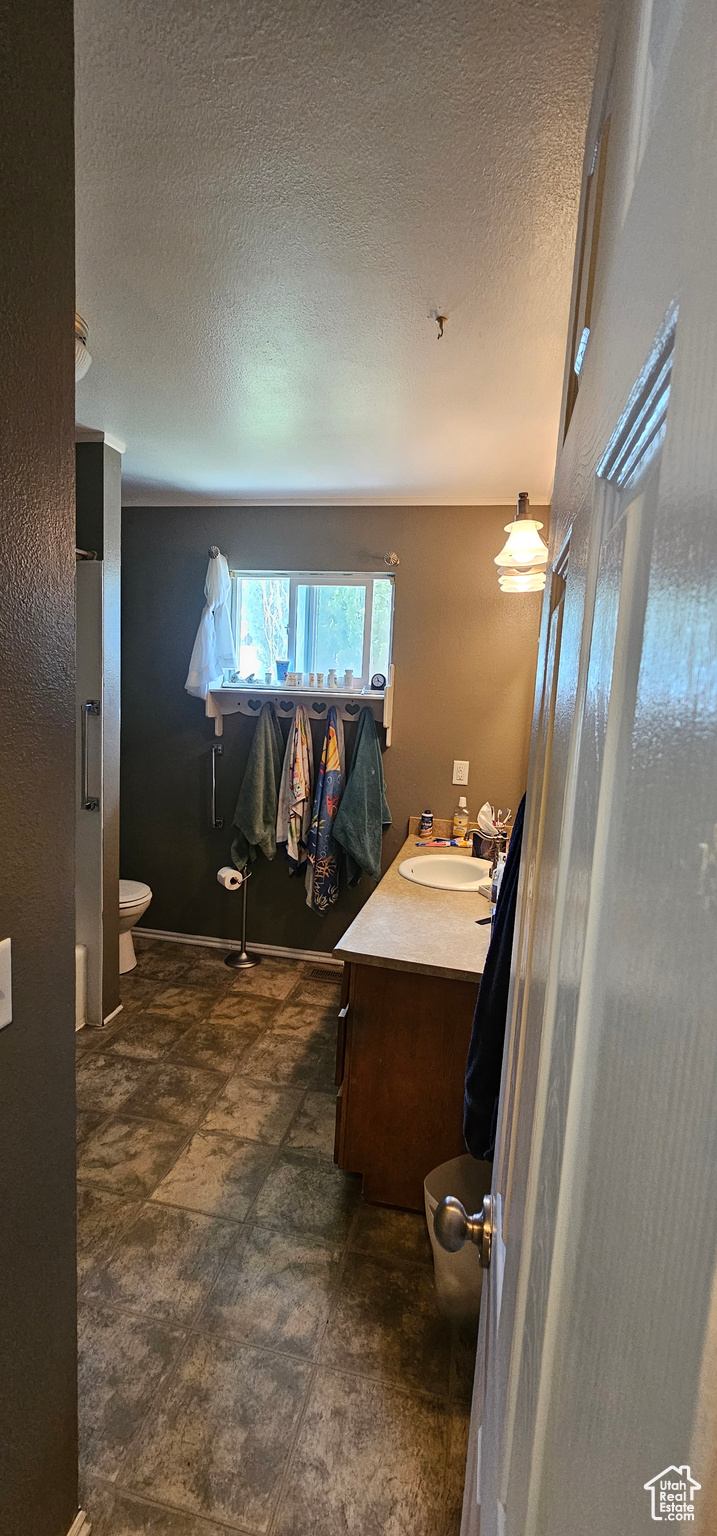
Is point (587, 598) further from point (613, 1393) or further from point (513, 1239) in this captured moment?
point (513, 1239)

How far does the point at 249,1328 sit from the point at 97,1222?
1.83 feet

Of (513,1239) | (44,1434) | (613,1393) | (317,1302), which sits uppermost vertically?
(613,1393)

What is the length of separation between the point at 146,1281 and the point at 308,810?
211 centimetres

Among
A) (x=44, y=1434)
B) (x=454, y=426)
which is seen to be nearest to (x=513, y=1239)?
(x=44, y=1434)

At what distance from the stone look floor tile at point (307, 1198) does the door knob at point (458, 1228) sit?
4.32 feet

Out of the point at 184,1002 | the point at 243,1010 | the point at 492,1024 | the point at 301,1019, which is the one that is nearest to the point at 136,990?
the point at 184,1002

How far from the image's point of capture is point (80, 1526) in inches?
46.4

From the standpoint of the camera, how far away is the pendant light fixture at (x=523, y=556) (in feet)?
7.10

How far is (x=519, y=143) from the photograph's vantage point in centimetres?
110

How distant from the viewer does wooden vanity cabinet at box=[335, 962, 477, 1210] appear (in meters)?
1.86

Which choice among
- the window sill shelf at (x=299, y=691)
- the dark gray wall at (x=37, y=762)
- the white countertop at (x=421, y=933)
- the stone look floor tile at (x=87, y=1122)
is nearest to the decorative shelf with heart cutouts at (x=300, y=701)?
the window sill shelf at (x=299, y=691)

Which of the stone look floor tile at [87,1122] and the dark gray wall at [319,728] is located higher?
the dark gray wall at [319,728]

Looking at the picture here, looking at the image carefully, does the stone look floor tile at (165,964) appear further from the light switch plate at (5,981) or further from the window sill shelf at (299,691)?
the light switch plate at (5,981)

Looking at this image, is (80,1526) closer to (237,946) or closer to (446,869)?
(446,869)
